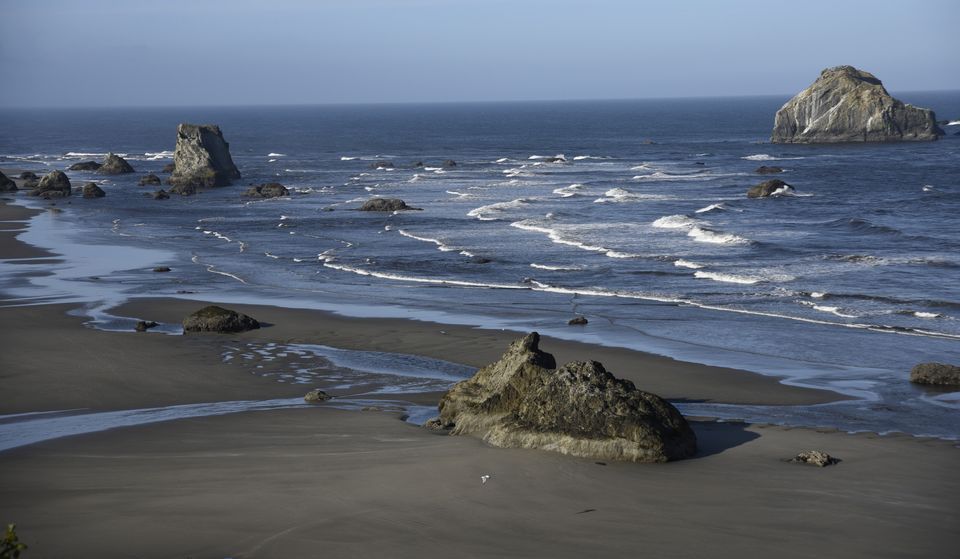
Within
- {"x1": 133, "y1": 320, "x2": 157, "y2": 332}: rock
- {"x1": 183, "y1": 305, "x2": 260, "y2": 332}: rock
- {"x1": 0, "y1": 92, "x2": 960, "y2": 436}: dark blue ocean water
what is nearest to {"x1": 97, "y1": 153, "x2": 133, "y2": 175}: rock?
{"x1": 0, "y1": 92, "x2": 960, "y2": 436}: dark blue ocean water

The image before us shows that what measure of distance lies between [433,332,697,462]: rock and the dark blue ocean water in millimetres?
4229

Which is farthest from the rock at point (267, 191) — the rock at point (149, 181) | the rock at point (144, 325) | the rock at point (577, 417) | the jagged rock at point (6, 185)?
the rock at point (577, 417)

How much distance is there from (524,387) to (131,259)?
31095mm

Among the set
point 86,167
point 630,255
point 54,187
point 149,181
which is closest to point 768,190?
point 630,255

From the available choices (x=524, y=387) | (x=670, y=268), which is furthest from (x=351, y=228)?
(x=524, y=387)

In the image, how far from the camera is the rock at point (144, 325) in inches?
1094

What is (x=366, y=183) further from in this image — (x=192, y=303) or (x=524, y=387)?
(x=524, y=387)

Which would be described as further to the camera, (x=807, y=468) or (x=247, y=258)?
(x=247, y=258)

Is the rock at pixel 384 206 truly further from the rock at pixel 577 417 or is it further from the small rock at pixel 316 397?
the rock at pixel 577 417

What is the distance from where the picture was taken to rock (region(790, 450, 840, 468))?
50.5ft

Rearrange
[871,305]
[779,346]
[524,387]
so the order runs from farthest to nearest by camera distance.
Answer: [871,305], [779,346], [524,387]

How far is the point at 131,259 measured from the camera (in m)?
43.6

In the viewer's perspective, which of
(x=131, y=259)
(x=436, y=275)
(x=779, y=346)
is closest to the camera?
(x=779, y=346)

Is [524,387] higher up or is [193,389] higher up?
[524,387]
